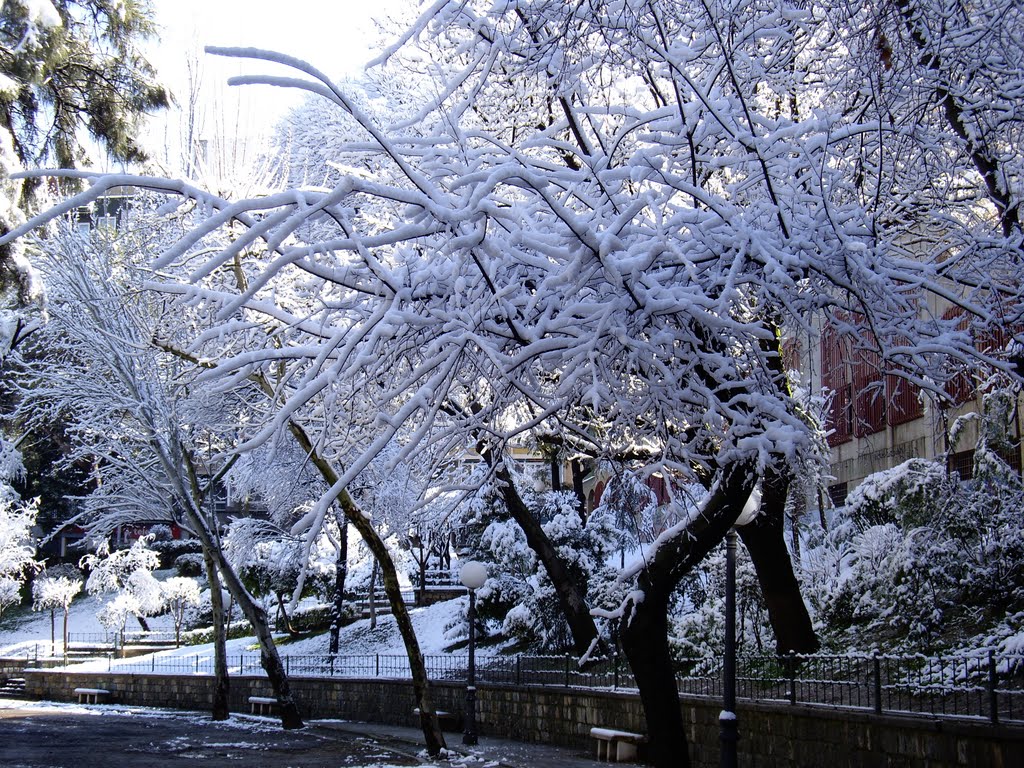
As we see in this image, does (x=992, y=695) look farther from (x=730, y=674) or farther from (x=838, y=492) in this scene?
(x=838, y=492)

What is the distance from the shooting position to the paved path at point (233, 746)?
1478 cm

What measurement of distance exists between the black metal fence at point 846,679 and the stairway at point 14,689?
70.4ft

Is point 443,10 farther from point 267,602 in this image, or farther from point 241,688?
point 267,602

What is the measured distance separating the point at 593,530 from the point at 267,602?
2228cm

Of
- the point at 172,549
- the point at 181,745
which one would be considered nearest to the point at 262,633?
the point at 181,745

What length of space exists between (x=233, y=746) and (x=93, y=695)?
16.6 metres

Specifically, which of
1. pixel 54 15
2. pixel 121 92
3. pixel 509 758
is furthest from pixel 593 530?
pixel 54 15

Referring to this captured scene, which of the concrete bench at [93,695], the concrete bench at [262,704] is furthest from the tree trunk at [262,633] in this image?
the concrete bench at [93,695]

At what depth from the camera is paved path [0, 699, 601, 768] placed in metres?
14.8

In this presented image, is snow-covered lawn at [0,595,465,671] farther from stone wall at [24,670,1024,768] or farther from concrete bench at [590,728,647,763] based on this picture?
concrete bench at [590,728,647,763]

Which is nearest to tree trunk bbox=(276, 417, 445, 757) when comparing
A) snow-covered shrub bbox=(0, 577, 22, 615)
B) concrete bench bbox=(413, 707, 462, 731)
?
concrete bench bbox=(413, 707, 462, 731)

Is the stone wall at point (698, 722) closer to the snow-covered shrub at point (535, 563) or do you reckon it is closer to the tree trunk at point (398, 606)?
the tree trunk at point (398, 606)

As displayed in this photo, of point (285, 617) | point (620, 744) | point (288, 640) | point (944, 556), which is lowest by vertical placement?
point (288, 640)

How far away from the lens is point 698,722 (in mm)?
12469
